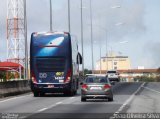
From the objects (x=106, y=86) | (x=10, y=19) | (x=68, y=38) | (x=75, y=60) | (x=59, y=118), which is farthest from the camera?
(x=10, y=19)

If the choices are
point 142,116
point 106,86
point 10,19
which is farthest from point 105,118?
point 10,19

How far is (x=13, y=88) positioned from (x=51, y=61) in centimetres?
537

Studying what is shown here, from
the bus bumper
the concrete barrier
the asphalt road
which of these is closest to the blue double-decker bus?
the bus bumper

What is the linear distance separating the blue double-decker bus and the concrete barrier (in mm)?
2089

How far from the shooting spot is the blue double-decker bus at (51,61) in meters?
38.2

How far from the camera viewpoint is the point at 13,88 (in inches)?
1682

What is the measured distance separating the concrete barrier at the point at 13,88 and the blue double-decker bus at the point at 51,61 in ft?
6.85

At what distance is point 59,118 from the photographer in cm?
2095

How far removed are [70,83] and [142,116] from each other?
57.3 feet

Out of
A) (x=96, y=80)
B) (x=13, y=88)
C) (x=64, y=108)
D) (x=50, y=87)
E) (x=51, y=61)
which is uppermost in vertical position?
(x=51, y=61)

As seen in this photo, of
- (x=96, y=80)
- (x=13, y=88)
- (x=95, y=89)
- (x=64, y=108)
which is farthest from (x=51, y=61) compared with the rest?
(x=64, y=108)

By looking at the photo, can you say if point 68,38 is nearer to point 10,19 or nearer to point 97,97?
point 97,97

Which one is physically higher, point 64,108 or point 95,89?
point 95,89

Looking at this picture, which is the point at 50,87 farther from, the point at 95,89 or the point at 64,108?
the point at 64,108
